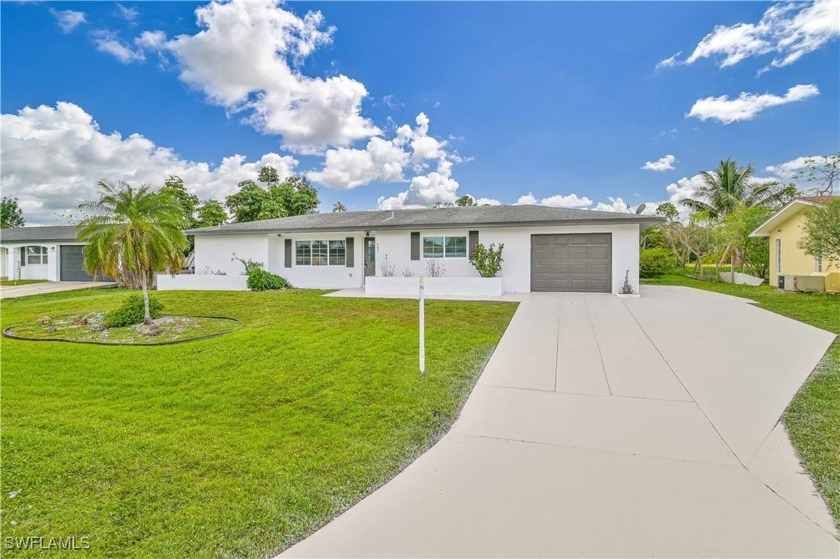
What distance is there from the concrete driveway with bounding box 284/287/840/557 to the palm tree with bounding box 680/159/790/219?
27.4m

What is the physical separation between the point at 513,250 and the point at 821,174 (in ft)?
47.2

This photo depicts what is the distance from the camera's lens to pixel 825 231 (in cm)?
1149

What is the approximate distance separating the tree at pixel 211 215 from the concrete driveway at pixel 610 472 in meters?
29.6

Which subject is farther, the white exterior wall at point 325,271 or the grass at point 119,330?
the white exterior wall at point 325,271

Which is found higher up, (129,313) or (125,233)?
(125,233)

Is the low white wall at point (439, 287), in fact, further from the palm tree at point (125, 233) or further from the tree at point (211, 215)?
the tree at point (211, 215)

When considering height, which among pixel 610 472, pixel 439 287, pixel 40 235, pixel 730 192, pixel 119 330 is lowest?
pixel 610 472

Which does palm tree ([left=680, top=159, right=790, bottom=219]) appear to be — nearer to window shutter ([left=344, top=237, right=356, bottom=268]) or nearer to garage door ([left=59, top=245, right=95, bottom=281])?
window shutter ([left=344, top=237, right=356, bottom=268])

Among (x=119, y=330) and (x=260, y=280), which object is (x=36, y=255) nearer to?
(x=260, y=280)

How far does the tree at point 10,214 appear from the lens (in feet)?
135

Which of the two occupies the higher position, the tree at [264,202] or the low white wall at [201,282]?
the tree at [264,202]

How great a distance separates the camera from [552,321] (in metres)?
8.15

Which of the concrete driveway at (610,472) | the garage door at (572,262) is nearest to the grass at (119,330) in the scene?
the concrete driveway at (610,472)

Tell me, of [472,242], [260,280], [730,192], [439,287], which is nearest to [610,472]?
[439,287]
